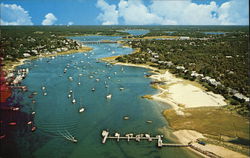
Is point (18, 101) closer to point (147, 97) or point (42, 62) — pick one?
point (147, 97)

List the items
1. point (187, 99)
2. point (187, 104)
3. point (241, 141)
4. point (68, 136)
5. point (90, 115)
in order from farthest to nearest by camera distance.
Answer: point (187, 99) → point (187, 104) → point (90, 115) → point (68, 136) → point (241, 141)

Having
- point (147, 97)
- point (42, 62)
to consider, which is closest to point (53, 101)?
point (147, 97)

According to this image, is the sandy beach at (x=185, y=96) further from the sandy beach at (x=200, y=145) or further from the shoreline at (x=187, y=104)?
the sandy beach at (x=200, y=145)

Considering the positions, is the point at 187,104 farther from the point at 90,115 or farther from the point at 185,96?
the point at 90,115

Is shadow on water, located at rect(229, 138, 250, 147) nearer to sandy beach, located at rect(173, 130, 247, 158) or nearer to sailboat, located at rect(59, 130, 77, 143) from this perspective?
sandy beach, located at rect(173, 130, 247, 158)

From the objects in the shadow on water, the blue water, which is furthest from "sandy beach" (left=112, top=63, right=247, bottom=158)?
the shadow on water

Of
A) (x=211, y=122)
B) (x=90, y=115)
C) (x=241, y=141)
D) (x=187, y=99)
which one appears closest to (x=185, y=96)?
(x=187, y=99)

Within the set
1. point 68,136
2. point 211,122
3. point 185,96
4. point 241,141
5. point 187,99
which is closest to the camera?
point 241,141
